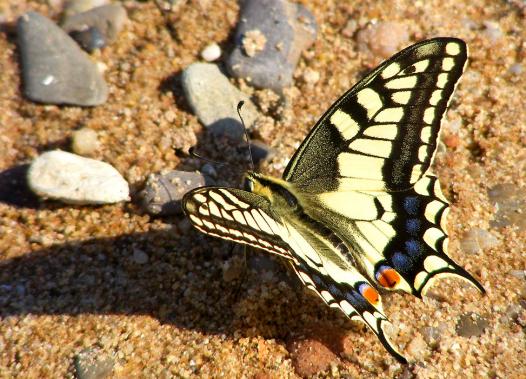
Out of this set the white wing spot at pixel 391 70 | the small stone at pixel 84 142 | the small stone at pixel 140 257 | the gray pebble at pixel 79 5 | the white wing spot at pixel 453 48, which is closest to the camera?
the white wing spot at pixel 453 48

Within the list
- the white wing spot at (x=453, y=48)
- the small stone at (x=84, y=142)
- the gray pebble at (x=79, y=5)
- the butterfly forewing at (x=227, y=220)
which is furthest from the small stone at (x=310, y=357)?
the gray pebble at (x=79, y=5)

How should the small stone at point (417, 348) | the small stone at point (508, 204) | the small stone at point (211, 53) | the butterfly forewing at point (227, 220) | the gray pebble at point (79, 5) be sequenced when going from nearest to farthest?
the butterfly forewing at point (227, 220) < the small stone at point (417, 348) < the small stone at point (508, 204) < the small stone at point (211, 53) < the gray pebble at point (79, 5)

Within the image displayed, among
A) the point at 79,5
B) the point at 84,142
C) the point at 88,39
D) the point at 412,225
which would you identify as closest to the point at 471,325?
the point at 412,225

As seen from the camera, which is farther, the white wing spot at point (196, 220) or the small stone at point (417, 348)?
the small stone at point (417, 348)

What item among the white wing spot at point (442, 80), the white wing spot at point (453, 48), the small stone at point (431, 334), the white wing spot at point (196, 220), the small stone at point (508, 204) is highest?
the white wing spot at point (453, 48)

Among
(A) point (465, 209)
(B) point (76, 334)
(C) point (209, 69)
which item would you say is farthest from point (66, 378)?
(A) point (465, 209)

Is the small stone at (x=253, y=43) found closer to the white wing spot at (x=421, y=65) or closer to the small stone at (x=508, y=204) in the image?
the white wing spot at (x=421, y=65)

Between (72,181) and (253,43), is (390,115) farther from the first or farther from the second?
(72,181)

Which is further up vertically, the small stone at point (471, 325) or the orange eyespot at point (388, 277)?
the orange eyespot at point (388, 277)
